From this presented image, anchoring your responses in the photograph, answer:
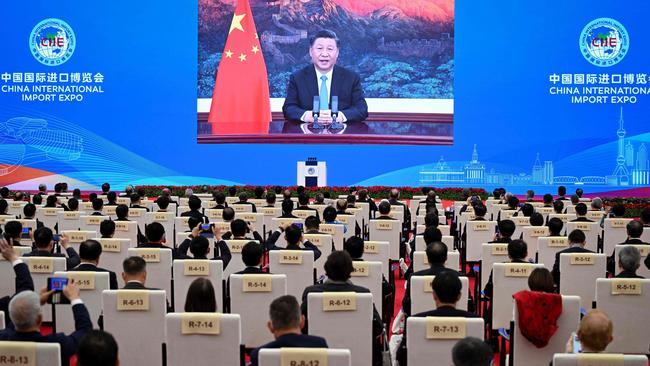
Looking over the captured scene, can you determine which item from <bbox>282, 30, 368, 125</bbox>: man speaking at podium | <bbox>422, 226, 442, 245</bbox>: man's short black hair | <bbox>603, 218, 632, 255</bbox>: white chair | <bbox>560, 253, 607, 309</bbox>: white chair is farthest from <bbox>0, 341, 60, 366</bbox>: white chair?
<bbox>282, 30, 368, 125</bbox>: man speaking at podium

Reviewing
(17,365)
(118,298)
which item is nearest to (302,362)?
(17,365)

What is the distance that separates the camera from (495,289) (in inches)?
199

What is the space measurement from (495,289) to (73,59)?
1521 centimetres

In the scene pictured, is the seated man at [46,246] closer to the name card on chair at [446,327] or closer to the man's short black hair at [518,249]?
the name card on chair at [446,327]

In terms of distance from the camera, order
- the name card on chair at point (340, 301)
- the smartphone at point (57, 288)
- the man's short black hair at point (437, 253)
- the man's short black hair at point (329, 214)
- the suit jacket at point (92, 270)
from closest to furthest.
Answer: the smartphone at point (57, 288) < the name card on chair at point (340, 301) < the suit jacket at point (92, 270) < the man's short black hair at point (437, 253) < the man's short black hair at point (329, 214)

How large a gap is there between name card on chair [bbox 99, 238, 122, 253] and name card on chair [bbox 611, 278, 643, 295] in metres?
3.64

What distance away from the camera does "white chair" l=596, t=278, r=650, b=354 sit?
15.0ft

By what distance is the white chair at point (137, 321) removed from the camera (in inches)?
158

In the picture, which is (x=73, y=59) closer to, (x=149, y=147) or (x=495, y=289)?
(x=149, y=147)

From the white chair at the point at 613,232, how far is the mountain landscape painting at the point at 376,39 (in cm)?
980

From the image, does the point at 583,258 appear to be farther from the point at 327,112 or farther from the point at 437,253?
the point at 327,112

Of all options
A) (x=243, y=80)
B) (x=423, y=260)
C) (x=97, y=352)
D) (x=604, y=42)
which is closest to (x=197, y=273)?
(x=423, y=260)

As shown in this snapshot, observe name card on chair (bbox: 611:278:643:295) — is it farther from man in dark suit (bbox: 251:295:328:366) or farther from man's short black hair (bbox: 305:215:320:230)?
man's short black hair (bbox: 305:215:320:230)

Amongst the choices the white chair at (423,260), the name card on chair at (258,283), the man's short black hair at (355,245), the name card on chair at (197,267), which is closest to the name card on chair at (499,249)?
the white chair at (423,260)
